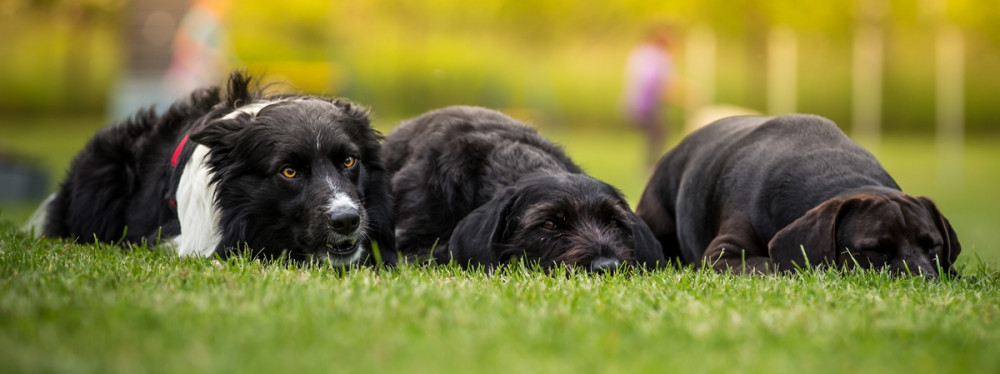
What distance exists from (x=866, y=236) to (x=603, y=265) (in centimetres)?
135

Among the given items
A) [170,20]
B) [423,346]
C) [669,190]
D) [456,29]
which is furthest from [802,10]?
[423,346]

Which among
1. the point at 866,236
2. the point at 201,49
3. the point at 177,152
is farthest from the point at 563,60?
the point at 866,236

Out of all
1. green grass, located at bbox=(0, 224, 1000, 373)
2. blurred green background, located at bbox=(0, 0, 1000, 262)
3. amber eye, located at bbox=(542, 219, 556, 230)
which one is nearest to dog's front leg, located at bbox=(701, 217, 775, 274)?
green grass, located at bbox=(0, 224, 1000, 373)

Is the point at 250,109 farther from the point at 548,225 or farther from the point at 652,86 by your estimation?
the point at 652,86

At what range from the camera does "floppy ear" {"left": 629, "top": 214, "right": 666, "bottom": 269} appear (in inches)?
224

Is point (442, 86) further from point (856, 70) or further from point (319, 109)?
point (319, 109)

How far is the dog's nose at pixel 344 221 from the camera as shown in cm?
512

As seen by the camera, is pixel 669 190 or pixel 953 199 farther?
pixel 953 199

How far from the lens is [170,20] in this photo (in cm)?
1930

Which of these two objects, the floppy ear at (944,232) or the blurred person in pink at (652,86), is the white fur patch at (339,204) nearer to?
the floppy ear at (944,232)

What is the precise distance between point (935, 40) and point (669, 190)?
2881cm

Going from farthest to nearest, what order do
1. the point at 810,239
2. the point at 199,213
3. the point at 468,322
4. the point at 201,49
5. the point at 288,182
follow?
the point at 201,49
the point at 199,213
the point at 288,182
the point at 810,239
the point at 468,322

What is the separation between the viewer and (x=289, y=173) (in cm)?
536

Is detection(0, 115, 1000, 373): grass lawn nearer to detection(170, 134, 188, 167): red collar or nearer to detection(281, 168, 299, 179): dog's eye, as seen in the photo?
detection(281, 168, 299, 179): dog's eye
